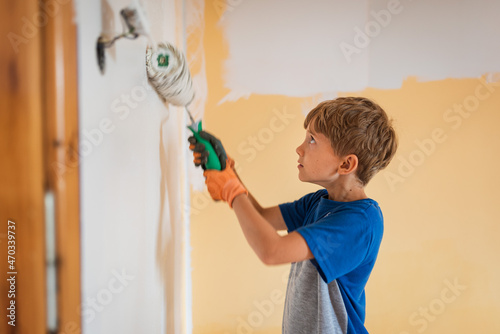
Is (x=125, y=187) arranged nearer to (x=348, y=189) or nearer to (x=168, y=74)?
(x=168, y=74)

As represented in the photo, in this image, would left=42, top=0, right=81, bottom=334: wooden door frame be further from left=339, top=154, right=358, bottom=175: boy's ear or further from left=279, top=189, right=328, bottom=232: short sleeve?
left=279, top=189, right=328, bottom=232: short sleeve

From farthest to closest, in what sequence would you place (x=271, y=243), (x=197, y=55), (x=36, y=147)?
1. (x=197, y=55)
2. (x=271, y=243)
3. (x=36, y=147)

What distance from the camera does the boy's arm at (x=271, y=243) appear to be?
0.79m

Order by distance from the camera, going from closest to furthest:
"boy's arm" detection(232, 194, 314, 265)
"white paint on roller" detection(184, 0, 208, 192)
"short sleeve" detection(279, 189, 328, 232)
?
"boy's arm" detection(232, 194, 314, 265)
"short sleeve" detection(279, 189, 328, 232)
"white paint on roller" detection(184, 0, 208, 192)

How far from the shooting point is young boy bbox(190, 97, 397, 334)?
0.84 metres

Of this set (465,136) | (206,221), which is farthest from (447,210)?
Result: (206,221)

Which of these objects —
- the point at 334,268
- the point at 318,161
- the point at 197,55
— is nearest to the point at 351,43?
the point at 197,55

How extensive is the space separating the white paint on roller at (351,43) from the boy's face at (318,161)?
705mm

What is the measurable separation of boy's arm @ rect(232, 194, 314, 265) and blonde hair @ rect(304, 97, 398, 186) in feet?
0.98

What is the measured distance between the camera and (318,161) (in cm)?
100

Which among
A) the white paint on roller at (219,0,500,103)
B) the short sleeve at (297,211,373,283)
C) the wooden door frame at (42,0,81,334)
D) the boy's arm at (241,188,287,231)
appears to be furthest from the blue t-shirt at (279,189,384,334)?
the white paint on roller at (219,0,500,103)

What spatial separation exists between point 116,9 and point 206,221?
119cm

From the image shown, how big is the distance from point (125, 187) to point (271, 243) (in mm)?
339

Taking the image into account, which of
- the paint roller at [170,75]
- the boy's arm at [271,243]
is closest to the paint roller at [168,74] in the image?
the paint roller at [170,75]
